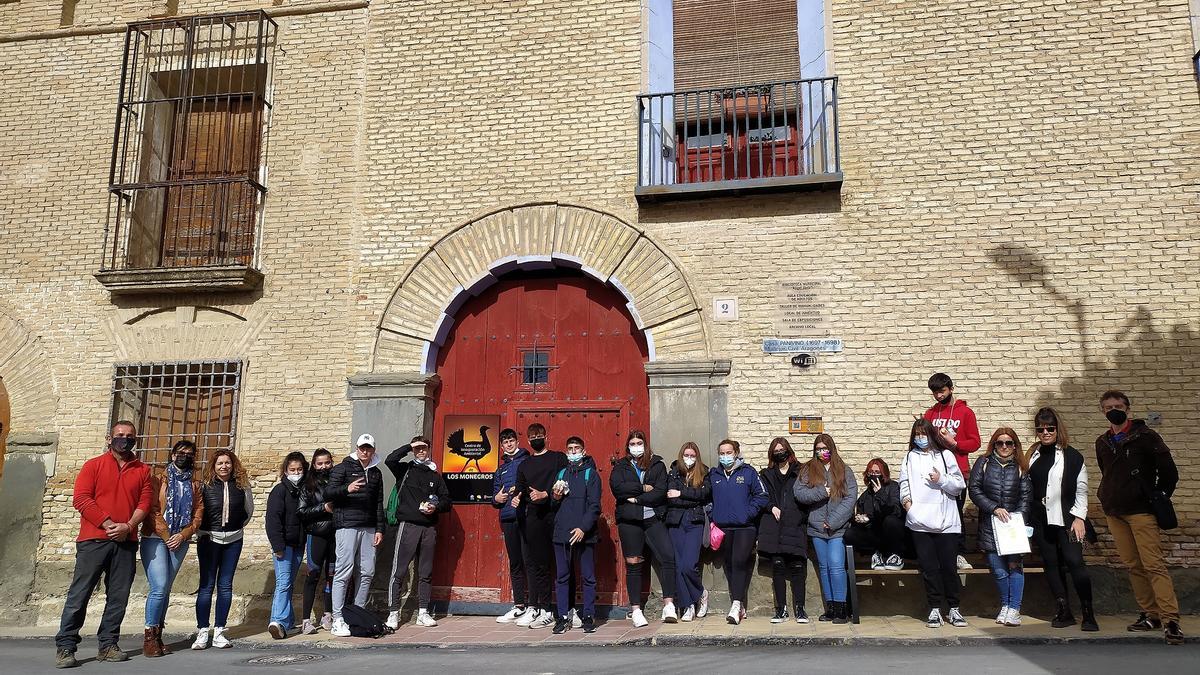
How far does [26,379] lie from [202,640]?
451cm

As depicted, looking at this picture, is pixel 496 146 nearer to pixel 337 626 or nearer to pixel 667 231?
pixel 667 231

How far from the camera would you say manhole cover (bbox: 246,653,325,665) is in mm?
6895

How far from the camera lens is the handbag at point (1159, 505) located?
682cm

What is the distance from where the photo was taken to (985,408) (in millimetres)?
8578

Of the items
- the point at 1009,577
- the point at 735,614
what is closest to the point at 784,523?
the point at 735,614

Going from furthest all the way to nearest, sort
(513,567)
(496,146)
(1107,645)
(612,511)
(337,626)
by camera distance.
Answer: (496,146) → (612,511) → (513,567) → (337,626) → (1107,645)

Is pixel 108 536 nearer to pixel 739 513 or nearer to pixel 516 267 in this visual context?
pixel 516 267

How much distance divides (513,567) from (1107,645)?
16.3ft

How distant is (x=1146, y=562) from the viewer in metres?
6.88

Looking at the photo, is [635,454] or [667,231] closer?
[635,454]

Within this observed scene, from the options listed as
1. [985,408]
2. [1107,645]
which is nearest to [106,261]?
[985,408]

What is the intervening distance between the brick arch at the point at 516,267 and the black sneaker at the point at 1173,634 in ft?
16.1

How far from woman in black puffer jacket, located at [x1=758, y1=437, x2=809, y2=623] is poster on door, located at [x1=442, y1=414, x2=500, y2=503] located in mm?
2992

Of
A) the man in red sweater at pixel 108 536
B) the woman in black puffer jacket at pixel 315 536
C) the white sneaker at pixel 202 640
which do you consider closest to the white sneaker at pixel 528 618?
the woman in black puffer jacket at pixel 315 536
